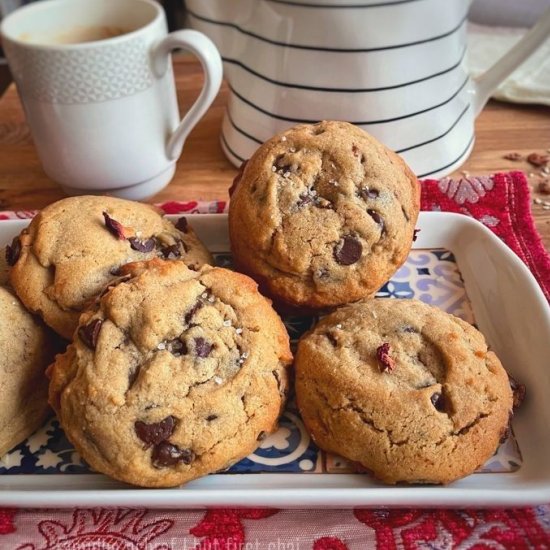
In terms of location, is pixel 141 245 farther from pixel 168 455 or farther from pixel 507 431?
pixel 507 431

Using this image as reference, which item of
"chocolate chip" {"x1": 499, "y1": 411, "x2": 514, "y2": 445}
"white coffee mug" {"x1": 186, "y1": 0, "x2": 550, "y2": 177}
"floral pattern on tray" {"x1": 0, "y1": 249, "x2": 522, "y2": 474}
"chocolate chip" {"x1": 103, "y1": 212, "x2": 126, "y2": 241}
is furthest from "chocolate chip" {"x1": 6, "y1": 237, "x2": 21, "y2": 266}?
"chocolate chip" {"x1": 499, "y1": 411, "x2": 514, "y2": 445}

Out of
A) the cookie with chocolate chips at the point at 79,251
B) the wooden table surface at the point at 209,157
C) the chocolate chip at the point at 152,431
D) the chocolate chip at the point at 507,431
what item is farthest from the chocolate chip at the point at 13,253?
the chocolate chip at the point at 507,431

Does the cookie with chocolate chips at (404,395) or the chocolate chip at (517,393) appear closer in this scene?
the cookie with chocolate chips at (404,395)

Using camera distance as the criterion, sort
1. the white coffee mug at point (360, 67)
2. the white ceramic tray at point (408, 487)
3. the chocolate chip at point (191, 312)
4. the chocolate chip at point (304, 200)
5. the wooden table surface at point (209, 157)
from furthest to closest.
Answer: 1. the wooden table surface at point (209, 157)
2. the white coffee mug at point (360, 67)
3. the chocolate chip at point (304, 200)
4. the chocolate chip at point (191, 312)
5. the white ceramic tray at point (408, 487)

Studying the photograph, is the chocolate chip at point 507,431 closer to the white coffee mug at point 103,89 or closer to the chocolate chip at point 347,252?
the chocolate chip at point 347,252

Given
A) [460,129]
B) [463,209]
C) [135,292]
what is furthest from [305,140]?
[460,129]

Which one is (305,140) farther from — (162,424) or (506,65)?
(506,65)
